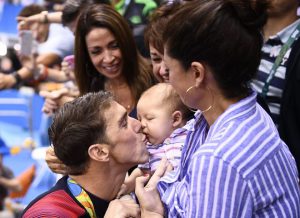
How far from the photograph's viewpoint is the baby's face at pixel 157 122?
217 centimetres

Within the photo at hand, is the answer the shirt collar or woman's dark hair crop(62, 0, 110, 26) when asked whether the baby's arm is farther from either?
woman's dark hair crop(62, 0, 110, 26)

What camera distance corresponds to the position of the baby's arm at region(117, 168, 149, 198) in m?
1.85

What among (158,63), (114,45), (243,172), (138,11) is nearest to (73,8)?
(138,11)

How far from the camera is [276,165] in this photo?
4.35 feet

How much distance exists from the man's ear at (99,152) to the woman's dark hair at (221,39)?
45 centimetres

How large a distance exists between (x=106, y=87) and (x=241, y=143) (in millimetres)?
1615

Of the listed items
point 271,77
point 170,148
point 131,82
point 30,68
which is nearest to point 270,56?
point 271,77

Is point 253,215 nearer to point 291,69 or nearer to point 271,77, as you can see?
point 291,69

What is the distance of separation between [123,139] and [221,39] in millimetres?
573

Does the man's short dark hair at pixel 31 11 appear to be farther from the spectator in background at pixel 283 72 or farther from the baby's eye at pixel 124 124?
the baby's eye at pixel 124 124

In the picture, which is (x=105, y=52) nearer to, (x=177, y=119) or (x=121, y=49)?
(x=121, y=49)

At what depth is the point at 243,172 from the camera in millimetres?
1260

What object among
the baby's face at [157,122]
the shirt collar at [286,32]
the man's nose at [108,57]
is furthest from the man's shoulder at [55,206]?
the shirt collar at [286,32]

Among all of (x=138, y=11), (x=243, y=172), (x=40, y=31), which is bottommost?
(x=40, y=31)
